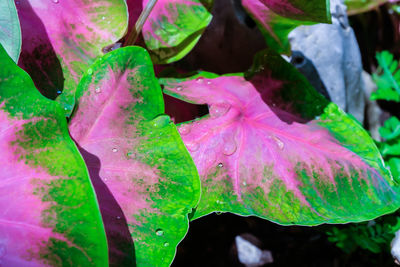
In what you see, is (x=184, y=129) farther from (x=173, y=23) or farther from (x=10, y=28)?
(x=10, y=28)

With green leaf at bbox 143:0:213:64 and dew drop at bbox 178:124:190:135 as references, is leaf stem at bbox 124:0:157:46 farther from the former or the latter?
dew drop at bbox 178:124:190:135

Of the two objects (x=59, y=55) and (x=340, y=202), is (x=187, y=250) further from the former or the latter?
(x=59, y=55)

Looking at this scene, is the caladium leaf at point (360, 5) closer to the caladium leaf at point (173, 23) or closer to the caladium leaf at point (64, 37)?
the caladium leaf at point (173, 23)

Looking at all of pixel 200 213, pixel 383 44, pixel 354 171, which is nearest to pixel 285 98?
pixel 354 171

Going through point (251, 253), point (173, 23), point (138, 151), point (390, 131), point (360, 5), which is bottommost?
point (251, 253)

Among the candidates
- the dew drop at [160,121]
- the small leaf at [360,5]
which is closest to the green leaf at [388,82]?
the small leaf at [360,5]

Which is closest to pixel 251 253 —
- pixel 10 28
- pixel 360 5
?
pixel 10 28

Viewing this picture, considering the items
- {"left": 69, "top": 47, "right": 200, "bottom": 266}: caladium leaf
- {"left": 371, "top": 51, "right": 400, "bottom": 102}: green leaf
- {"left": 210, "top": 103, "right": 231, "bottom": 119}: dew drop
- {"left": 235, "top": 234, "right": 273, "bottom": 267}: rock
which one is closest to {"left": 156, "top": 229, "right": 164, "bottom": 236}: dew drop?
{"left": 69, "top": 47, "right": 200, "bottom": 266}: caladium leaf
